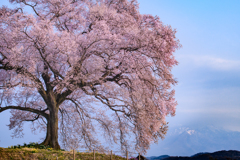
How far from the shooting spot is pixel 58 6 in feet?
50.2

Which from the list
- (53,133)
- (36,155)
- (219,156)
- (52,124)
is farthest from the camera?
(52,124)

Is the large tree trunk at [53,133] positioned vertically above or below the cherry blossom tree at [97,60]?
below

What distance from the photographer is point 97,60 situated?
14117 mm

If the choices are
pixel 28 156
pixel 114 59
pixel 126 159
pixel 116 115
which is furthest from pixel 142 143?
pixel 28 156

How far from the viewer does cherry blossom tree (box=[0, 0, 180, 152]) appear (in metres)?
13.4

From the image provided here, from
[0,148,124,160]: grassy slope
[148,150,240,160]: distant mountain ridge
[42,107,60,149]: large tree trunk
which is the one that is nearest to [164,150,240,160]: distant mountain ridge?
[148,150,240,160]: distant mountain ridge

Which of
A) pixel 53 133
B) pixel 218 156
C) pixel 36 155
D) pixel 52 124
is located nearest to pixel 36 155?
pixel 36 155

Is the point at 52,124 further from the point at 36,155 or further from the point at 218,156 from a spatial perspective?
the point at 218,156

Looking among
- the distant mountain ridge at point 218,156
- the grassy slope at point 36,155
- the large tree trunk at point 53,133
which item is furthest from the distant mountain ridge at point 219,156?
the large tree trunk at point 53,133

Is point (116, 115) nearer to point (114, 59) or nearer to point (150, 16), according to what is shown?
point (114, 59)

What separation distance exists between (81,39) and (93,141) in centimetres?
797

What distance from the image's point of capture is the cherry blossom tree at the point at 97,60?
1338cm

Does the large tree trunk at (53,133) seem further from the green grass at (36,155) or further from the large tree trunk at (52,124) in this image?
the green grass at (36,155)

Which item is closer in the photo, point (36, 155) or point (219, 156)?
point (36, 155)
